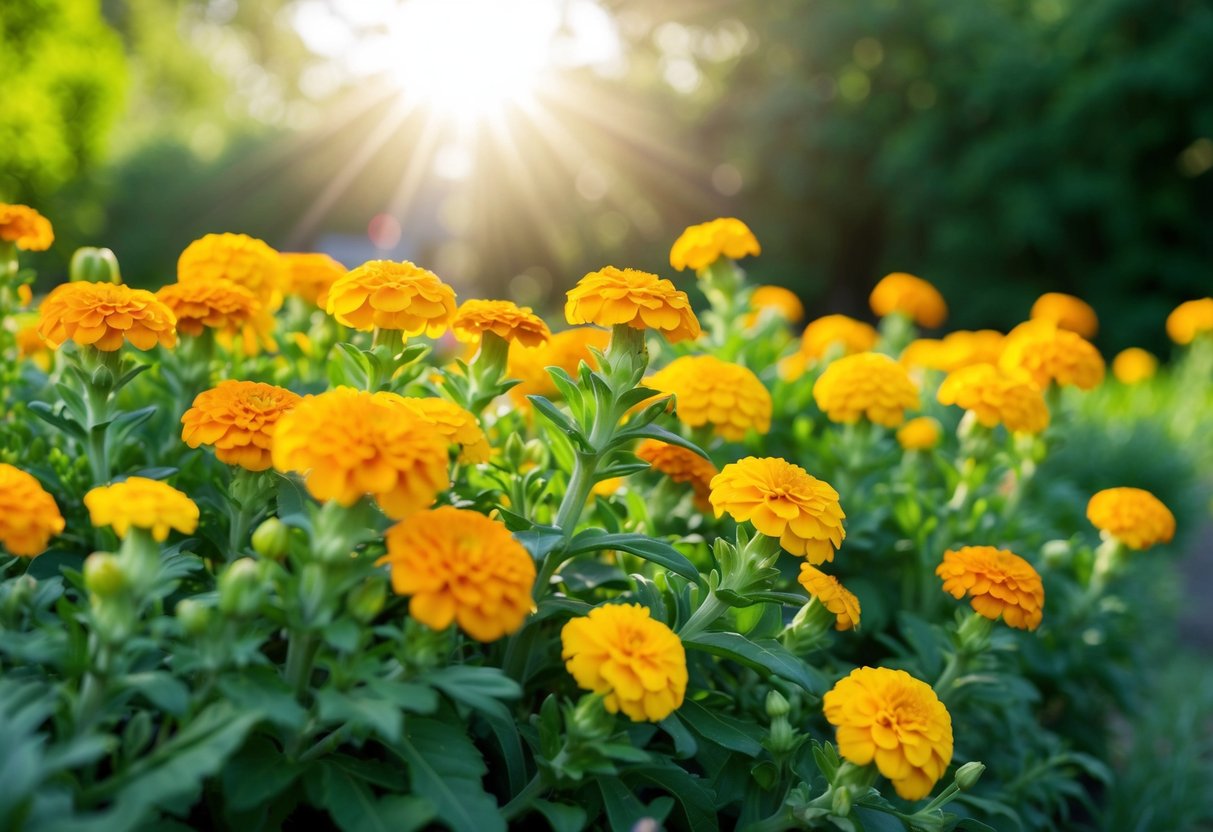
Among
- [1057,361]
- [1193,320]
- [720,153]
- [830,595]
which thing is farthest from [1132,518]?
[720,153]

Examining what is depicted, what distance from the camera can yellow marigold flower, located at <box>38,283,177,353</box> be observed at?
1.41m

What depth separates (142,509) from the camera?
1.06 meters

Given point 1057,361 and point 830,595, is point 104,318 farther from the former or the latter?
point 1057,361

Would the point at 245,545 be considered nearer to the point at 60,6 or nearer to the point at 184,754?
the point at 184,754

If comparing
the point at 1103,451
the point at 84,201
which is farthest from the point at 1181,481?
the point at 84,201

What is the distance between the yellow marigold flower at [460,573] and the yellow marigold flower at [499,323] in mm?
530

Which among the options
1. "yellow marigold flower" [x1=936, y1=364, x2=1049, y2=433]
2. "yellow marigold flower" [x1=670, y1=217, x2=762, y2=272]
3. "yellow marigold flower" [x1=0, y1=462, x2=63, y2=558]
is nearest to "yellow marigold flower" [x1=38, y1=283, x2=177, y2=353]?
"yellow marigold flower" [x1=0, y1=462, x2=63, y2=558]

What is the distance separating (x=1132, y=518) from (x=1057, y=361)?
0.50 meters

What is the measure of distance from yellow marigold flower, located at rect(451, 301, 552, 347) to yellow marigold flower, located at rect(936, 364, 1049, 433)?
111 cm

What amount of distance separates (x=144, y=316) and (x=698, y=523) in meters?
1.17

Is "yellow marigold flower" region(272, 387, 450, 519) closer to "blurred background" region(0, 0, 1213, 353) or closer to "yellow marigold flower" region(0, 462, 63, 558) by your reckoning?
"yellow marigold flower" region(0, 462, 63, 558)

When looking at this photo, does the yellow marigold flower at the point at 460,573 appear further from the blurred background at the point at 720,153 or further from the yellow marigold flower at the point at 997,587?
the blurred background at the point at 720,153

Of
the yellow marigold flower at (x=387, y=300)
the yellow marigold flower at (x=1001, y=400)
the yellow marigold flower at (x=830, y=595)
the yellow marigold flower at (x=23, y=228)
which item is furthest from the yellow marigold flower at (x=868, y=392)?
the yellow marigold flower at (x=23, y=228)

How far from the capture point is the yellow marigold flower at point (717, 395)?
1.88m
